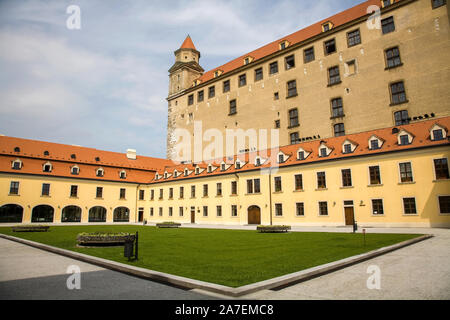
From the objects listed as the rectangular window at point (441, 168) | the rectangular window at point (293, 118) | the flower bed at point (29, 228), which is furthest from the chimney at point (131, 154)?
the rectangular window at point (441, 168)

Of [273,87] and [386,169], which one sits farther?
[273,87]

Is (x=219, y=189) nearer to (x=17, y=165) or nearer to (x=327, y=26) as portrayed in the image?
(x=327, y=26)

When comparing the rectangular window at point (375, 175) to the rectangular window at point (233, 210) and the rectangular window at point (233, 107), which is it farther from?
the rectangular window at point (233, 107)

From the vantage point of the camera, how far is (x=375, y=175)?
28719 millimetres

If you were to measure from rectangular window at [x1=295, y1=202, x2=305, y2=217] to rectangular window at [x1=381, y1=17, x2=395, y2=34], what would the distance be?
2464 centimetres

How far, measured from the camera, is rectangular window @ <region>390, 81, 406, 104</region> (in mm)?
34406

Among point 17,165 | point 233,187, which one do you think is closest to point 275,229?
point 233,187

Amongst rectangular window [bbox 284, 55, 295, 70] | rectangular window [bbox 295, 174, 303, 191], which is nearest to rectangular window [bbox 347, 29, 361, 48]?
rectangular window [bbox 284, 55, 295, 70]

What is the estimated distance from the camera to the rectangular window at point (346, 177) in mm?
30234
